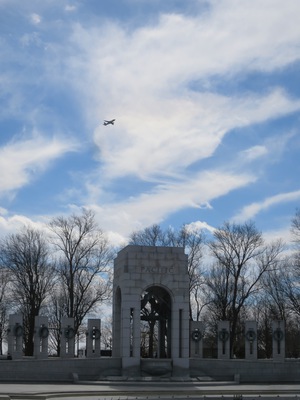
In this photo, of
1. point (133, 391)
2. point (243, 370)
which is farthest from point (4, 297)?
point (133, 391)

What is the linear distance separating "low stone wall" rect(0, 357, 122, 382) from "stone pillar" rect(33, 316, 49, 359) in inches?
93.1

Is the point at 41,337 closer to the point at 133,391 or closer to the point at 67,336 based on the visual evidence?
the point at 67,336

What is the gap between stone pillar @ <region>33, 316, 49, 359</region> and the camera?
40688mm

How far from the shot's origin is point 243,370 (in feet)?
132

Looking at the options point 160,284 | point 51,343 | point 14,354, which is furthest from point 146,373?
point 51,343

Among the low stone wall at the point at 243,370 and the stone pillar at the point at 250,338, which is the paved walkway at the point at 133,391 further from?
the stone pillar at the point at 250,338

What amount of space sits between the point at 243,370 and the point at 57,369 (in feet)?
35.9

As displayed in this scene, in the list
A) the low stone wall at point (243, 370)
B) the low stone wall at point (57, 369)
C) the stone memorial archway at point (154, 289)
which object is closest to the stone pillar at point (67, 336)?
the low stone wall at point (57, 369)

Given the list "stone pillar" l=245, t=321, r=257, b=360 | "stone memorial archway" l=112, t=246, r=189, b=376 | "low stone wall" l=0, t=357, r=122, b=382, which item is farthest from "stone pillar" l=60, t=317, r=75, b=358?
"stone pillar" l=245, t=321, r=257, b=360

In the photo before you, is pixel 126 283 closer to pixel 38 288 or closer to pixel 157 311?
pixel 157 311

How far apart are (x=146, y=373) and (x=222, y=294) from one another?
77.1ft

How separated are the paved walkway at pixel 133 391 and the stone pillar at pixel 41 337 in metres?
5.26

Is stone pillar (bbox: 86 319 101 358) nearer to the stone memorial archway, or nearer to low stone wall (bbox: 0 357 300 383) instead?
the stone memorial archway

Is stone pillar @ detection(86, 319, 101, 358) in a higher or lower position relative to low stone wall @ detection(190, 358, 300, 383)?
higher
